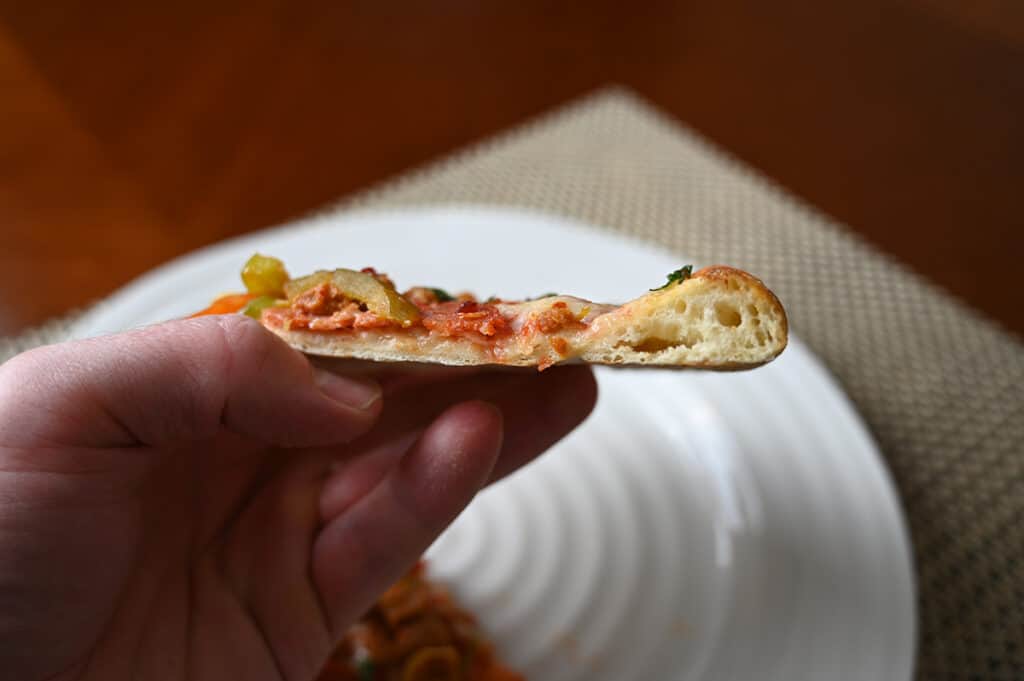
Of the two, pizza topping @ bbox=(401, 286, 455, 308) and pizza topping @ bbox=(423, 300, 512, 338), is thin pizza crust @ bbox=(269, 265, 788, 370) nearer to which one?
pizza topping @ bbox=(423, 300, 512, 338)

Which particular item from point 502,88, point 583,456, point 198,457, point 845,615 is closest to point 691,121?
point 502,88

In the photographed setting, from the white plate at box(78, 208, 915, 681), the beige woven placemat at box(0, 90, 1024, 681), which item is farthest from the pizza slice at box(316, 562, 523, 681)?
the beige woven placemat at box(0, 90, 1024, 681)

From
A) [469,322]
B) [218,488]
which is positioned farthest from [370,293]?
[218,488]

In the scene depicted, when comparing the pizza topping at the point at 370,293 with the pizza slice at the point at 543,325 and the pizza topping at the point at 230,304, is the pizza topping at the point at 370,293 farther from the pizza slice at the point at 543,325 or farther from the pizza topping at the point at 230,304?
the pizza topping at the point at 230,304

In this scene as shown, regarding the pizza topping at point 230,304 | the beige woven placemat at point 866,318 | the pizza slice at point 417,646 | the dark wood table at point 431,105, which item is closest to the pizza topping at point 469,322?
the pizza topping at point 230,304

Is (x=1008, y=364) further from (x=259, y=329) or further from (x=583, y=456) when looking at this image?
(x=259, y=329)

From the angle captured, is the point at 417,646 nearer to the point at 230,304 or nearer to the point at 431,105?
the point at 230,304
